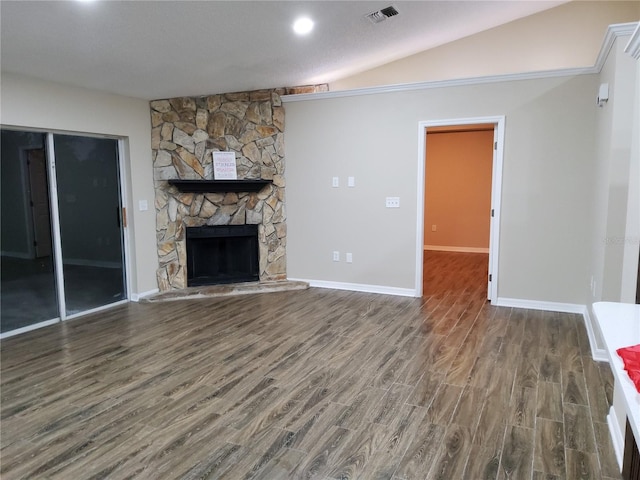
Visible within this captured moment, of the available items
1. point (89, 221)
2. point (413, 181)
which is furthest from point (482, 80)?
point (89, 221)

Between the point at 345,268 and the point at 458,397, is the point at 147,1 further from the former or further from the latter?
the point at 345,268

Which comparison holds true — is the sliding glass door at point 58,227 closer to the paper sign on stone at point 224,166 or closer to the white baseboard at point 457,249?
the paper sign on stone at point 224,166

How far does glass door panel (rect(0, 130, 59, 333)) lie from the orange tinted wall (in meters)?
6.33

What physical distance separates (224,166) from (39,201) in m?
2.04

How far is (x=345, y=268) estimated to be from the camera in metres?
5.55

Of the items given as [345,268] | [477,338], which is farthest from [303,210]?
[477,338]

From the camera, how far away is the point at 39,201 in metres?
4.25

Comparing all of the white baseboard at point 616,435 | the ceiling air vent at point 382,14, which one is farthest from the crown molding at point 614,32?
the white baseboard at point 616,435

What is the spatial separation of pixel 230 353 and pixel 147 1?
8.57ft

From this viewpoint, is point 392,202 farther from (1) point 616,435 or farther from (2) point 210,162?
(1) point 616,435

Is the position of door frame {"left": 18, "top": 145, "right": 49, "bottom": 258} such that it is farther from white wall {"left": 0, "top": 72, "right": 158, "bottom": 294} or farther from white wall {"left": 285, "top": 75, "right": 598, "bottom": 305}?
white wall {"left": 285, "top": 75, "right": 598, "bottom": 305}

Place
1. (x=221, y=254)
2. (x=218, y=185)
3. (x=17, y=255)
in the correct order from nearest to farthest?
(x=17, y=255) < (x=218, y=185) < (x=221, y=254)

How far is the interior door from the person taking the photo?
13.8ft

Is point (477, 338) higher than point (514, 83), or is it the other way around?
point (514, 83)
